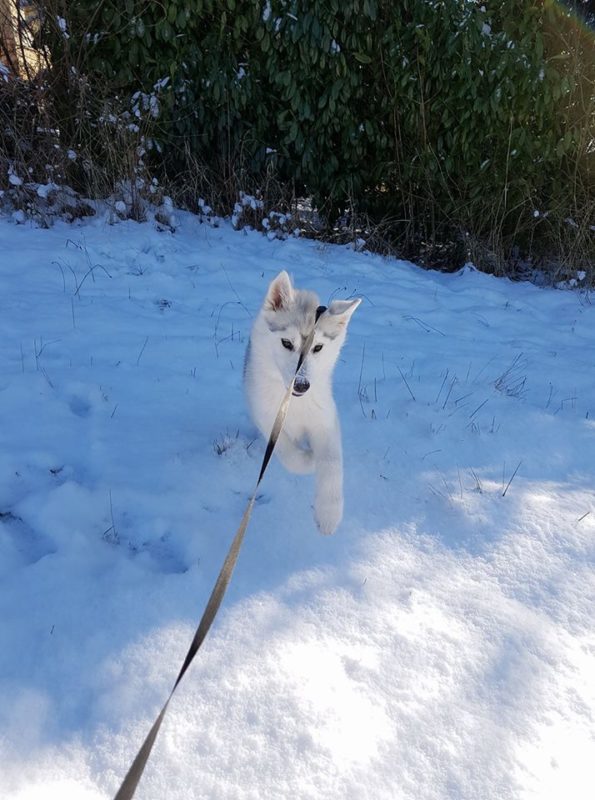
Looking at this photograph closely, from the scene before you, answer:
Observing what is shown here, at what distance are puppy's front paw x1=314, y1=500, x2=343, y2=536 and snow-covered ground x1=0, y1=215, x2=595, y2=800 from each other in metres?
0.08

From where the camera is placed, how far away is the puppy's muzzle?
2.71 meters

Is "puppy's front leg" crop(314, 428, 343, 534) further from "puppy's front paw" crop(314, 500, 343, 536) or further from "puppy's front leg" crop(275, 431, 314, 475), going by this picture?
"puppy's front leg" crop(275, 431, 314, 475)

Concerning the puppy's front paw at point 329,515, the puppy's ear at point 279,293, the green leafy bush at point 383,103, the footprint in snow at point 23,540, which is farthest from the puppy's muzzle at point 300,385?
the green leafy bush at point 383,103

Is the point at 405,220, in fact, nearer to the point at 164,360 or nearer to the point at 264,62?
the point at 264,62

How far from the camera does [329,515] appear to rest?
271 cm

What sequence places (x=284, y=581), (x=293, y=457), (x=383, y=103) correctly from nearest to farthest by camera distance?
1. (x=284, y=581)
2. (x=293, y=457)
3. (x=383, y=103)

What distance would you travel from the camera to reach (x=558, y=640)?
7.41ft

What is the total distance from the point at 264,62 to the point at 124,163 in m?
2.29

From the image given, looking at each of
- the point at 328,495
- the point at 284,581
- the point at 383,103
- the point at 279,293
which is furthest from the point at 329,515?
the point at 383,103

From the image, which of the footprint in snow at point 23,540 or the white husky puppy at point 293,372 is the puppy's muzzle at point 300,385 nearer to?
the white husky puppy at point 293,372

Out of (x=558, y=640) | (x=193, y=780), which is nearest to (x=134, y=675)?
(x=193, y=780)

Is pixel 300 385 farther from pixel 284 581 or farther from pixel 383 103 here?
pixel 383 103

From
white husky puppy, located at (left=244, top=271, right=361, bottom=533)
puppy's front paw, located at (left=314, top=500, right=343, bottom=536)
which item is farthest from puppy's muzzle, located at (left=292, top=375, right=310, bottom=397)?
puppy's front paw, located at (left=314, top=500, right=343, bottom=536)

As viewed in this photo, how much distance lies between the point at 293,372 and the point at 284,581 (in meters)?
0.99
